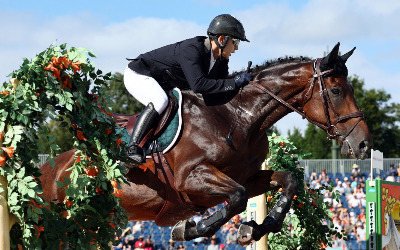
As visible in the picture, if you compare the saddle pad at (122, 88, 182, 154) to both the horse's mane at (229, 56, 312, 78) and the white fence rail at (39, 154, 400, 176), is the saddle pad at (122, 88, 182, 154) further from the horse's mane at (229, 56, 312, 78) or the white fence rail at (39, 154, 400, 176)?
the white fence rail at (39, 154, 400, 176)

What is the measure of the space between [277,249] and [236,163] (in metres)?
1.79

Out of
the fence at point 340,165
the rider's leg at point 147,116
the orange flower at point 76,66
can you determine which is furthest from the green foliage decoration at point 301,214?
the fence at point 340,165

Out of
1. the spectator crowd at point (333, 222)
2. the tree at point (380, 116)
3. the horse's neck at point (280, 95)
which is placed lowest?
the spectator crowd at point (333, 222)

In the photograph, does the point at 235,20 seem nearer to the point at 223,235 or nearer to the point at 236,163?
the point at 236,163

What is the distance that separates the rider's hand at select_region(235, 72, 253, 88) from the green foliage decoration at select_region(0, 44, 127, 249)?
65.1 inches

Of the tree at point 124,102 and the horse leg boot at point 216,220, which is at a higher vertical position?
the tree at point 124,102

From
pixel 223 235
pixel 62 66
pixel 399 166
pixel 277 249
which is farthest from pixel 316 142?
pixel 62 66

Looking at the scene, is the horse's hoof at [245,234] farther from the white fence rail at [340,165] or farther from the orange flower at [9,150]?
the white fence rail at [340,165]

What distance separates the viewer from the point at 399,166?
62.8ft

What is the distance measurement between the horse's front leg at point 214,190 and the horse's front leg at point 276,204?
237 millimetres

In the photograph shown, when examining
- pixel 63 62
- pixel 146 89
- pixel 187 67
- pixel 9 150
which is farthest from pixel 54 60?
pixel 146 89

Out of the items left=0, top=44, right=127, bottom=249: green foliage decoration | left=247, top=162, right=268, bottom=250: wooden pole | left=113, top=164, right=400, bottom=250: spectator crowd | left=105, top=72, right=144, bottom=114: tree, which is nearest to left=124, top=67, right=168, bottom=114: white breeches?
left=0, top=44, right=127, bottom=249: green foliage decoration

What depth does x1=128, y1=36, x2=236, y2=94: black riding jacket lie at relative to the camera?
17.5 feet

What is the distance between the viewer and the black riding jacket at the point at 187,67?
532 centimetres
